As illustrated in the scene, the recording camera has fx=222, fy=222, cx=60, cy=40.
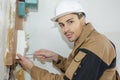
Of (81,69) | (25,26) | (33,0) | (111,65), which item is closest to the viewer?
(81,69)

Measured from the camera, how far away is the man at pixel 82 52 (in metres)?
1.31

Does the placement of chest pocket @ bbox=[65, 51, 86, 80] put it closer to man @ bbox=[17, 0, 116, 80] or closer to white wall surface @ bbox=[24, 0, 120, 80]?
man @ bbox=[17, 0, 116, 80]

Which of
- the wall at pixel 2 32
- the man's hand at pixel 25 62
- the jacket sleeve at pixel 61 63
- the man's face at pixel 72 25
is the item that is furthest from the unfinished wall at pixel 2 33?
the jacket sleeve at pixel 61 63

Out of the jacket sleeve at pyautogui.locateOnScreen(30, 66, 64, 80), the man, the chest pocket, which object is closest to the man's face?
the man

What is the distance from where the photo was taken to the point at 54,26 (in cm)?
181

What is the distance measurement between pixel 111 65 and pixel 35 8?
76 cm

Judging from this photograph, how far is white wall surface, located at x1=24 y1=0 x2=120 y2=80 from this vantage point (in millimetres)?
1783

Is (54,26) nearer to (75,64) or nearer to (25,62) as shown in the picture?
(25,62)

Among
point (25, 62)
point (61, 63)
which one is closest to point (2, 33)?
point (25, 62)

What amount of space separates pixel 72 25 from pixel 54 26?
35 cm

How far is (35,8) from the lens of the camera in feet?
5.83

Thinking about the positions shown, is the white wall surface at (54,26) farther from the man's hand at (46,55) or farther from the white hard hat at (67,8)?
the white hard hat at (67,8)

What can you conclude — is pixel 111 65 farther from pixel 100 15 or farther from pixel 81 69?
pixel 100 15

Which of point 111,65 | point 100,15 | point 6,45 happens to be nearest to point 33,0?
point 6,45
